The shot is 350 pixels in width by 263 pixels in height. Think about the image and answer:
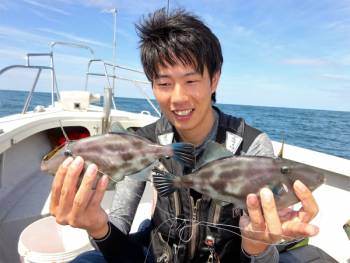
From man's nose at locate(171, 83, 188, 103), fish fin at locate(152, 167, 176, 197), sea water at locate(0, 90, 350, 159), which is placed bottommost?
sea water at locate(0, 90, 350, 159)

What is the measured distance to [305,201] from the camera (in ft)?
5.40

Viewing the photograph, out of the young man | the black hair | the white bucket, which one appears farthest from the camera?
the white bucket

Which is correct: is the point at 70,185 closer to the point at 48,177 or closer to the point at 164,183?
the point at 164,183

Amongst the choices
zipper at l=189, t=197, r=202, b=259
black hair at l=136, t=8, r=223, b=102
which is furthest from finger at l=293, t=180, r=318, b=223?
black hair at l=136, t=8, r=223, b=102

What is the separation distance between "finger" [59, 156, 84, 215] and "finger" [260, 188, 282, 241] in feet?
3.20

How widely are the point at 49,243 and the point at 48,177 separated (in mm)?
2346

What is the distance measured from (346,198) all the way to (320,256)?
1.10m

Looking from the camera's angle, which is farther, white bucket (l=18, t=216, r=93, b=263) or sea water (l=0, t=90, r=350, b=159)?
sea water (l=0, t=90, r=350, b=159)

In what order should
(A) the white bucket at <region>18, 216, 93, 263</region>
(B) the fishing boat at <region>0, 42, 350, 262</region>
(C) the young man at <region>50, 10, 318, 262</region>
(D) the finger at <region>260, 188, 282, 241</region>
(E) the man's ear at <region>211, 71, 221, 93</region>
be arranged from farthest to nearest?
(B) the fishing boat at <region>0, 42, 350, 262</region> < (A) the white bucket at <region>18, 216, 93, 263</region> < (E) the man's ear at <region>211, 71, 221, 93</region> < (C) the young man at <region>50, 10, 318, 262</region> < (D) the finger at <region>260, 188, 282, 241</region>

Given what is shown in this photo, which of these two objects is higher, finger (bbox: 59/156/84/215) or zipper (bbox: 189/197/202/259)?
finger (bbox: 59/156/84/215)

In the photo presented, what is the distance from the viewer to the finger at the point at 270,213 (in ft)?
5.30

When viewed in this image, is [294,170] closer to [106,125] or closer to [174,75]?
[174,75]

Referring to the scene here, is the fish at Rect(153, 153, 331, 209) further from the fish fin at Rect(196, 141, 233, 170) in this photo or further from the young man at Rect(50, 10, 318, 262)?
the young man at Rect(50, 10, 318, 262)

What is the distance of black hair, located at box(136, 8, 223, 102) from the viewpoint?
7.05 ft
